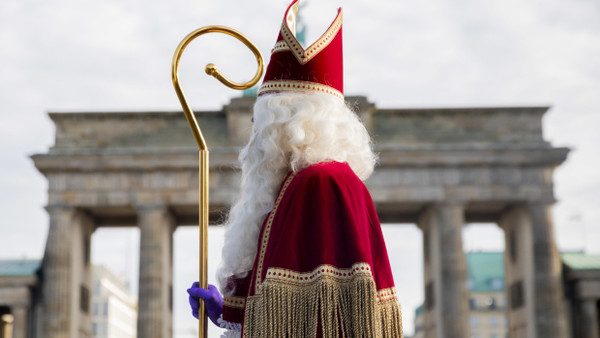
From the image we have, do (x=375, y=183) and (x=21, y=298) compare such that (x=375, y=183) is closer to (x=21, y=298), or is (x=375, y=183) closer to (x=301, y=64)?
(x=21, y=298)

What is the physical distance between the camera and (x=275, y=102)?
17.4ft

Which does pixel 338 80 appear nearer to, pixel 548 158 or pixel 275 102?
pixel 275 102

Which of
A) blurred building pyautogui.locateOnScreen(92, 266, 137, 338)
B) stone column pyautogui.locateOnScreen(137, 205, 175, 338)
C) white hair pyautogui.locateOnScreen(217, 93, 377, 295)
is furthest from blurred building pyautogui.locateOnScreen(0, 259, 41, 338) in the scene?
blurred building pyautogui.locateOnScreen(92, 266, 137, 338)

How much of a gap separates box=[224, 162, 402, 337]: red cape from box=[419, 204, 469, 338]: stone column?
3588cm

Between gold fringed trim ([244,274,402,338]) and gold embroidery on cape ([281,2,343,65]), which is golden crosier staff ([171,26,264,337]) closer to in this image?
gold embroidery on cape ([281,2,343,65])

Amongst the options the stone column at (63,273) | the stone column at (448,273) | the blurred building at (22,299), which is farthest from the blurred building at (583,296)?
the blurred building at (22,299)

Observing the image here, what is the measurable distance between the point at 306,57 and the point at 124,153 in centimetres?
3675

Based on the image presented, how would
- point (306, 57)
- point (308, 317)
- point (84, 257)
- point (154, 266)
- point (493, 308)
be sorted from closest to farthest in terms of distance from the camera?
point (308, 317), point (306, 57), point (154, 266), point (84, 257), point (493, 308)

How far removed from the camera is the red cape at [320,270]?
4.74 metres

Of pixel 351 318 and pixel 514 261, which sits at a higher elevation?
pixel 514 261

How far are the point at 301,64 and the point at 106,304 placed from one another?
4522 inches

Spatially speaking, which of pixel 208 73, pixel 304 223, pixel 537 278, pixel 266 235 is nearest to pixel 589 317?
pixel 537 278

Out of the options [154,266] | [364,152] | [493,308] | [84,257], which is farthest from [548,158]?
[493,308]

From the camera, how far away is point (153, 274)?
132 ft
